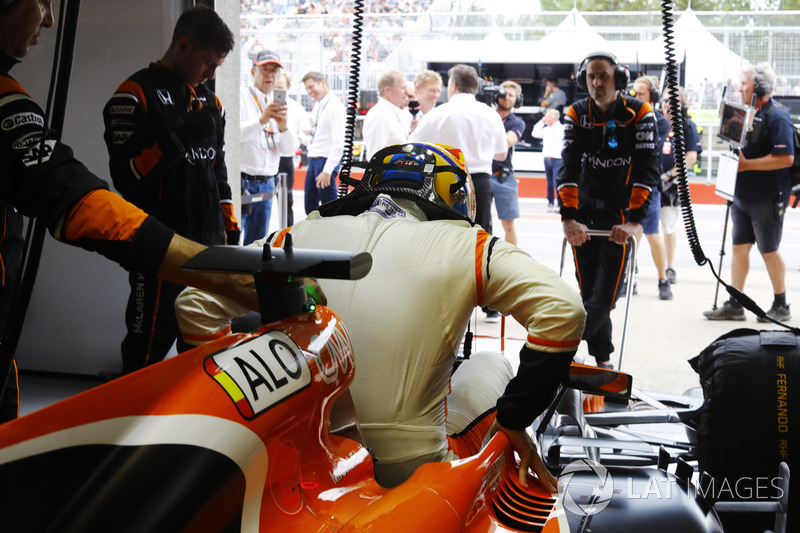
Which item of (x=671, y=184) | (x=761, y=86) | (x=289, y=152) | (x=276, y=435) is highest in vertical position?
(x=761, y=86)

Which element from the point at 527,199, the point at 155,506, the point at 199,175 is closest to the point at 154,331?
the point at 199,175

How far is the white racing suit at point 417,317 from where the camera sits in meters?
1.75

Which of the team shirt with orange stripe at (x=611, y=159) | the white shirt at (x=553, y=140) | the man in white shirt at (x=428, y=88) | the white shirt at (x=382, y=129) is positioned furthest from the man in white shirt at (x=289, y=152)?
the white shirt at (x=553, y=140)

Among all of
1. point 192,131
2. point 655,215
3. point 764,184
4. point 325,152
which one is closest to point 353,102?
point 192,131

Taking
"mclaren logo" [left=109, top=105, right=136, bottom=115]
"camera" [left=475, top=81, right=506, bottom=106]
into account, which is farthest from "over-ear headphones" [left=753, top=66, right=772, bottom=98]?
"mclaren logo" [left=109, top=105, right=136, bottom=115]

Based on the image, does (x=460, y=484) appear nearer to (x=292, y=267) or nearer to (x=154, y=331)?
(x=292, y=267)

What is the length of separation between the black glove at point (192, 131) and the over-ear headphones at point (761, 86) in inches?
175

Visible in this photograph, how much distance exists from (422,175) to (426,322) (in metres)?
0.58

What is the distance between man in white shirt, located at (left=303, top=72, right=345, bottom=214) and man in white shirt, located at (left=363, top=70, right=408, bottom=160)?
2.89 ft

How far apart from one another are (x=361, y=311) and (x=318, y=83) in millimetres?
7061

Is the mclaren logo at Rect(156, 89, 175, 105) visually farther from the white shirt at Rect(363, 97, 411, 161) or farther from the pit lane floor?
the white shirt at Rect(363, 97, 411, 161)

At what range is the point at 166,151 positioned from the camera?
10.5 ft

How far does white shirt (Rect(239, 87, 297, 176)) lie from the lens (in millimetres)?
6344

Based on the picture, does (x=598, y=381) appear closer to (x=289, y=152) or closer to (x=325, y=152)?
(x=289, y=152)
